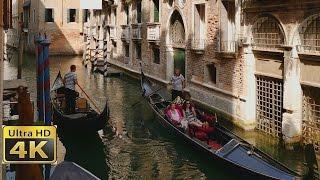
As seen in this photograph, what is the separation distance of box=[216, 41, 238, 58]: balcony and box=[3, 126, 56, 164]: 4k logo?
22.5 feet

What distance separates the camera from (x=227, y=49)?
33.8 ft

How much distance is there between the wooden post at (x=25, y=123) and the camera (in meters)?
4.13

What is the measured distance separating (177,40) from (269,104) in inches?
208

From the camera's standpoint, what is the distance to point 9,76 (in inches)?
706

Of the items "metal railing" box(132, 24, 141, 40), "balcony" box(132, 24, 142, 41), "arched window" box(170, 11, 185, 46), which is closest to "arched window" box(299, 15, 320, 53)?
"arched window" box(170, 11, 185, 46)

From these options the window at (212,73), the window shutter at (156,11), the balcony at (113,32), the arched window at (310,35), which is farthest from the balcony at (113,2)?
the arched window at (310,35)

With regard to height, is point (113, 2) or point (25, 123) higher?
point (113, 2)

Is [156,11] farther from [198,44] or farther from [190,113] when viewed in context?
[190,113]

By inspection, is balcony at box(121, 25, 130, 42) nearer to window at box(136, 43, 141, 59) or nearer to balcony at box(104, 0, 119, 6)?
window at box(136, 43, 141, 59)

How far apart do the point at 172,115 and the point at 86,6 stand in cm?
1008

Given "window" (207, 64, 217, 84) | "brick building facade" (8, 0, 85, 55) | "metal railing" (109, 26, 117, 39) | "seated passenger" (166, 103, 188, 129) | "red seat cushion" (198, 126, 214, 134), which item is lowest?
"red seat cushion" (198, 126, 214, 134)

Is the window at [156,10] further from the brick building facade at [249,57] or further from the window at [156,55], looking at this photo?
the window at [156,55]

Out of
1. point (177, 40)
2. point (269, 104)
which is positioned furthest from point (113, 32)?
point (269, 104)

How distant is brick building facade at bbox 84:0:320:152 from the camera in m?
7.96
